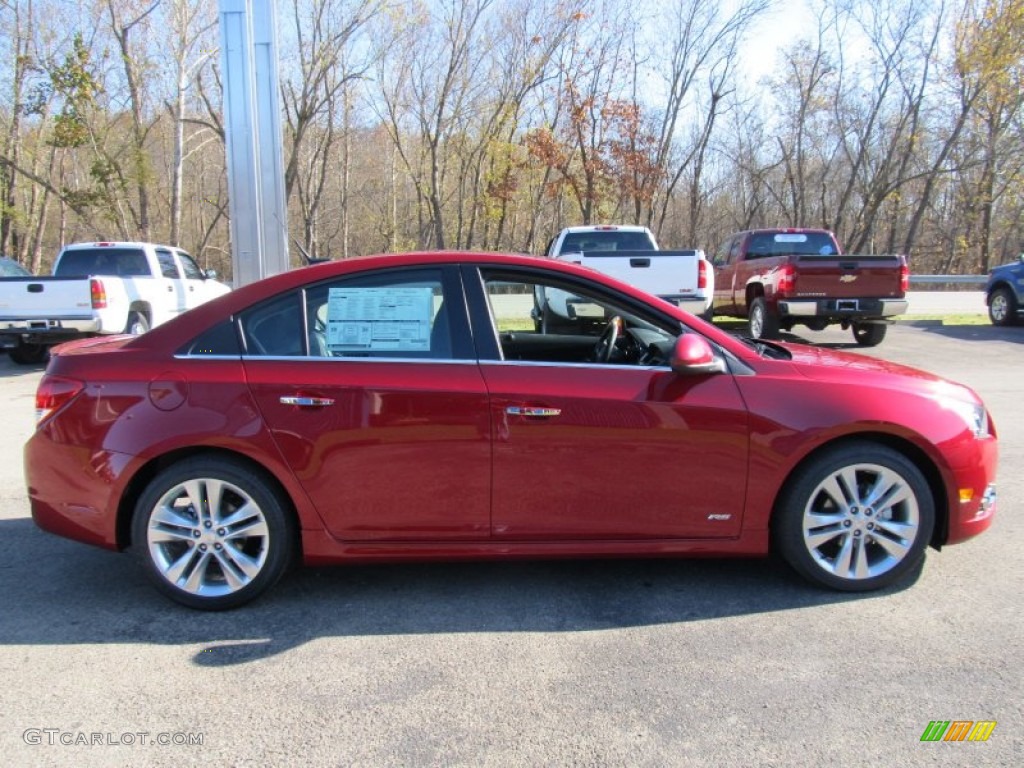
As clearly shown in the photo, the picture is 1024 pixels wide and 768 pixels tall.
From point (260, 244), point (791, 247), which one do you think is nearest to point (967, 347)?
point (791, 247)

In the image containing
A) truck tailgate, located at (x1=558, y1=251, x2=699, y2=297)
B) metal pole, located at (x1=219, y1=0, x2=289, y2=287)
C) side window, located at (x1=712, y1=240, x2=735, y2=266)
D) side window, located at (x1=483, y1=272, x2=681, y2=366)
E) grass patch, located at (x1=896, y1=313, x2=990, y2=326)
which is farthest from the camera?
grass patch, located at (x1=896, y1=313, x2=990, y2=326)

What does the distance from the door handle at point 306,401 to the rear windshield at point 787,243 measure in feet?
39.6

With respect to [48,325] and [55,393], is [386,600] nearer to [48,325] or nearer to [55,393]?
[55,393]

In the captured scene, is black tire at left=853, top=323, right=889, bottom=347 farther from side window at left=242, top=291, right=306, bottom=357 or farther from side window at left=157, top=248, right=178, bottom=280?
side window at left=157, top=248, right=178, bottom=280

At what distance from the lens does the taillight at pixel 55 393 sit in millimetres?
3340

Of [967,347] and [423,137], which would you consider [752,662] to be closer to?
[967,347]

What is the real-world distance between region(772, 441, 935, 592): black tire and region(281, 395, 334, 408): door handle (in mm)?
2194

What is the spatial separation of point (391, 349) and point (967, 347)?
41.2ft

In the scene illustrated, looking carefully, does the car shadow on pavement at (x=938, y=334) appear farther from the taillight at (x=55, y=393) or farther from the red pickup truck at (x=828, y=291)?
the taillight at (x=55, y=393)

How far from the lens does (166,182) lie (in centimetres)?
4066

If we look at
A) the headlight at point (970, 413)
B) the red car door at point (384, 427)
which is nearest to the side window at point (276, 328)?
the red car door at point (384, 427)

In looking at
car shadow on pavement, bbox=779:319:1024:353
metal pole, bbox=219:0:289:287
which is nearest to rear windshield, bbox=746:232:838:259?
car shadow on pavement, bbox=779:319:1024:353

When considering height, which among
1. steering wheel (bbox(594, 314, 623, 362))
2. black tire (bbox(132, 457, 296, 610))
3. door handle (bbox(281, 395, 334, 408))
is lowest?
black tire (bbox(132, 457, 296, 610))

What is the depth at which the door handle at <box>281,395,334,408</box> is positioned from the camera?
3254 mm
